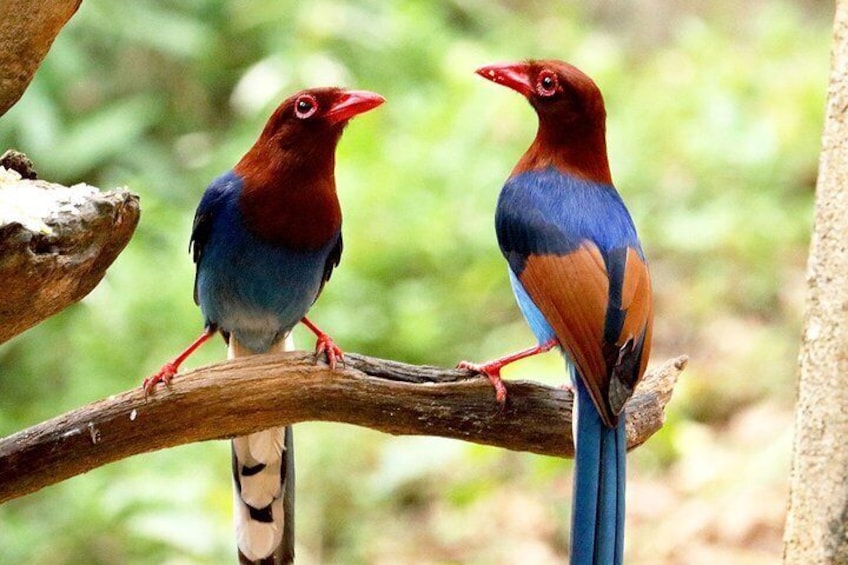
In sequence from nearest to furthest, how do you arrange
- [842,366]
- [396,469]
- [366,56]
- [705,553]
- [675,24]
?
[842,366], [705,553], [396,469], [366,56], [675,24]

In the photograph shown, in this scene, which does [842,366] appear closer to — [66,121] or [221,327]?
[221,327]

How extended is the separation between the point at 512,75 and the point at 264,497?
1279 mm

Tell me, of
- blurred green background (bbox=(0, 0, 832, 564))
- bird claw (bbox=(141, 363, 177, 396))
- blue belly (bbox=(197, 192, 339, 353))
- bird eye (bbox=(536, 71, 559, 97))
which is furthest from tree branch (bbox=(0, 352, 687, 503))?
blurred green background (bbox=(0, 0, 832, 564))

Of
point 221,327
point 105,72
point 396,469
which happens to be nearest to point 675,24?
point 105,72

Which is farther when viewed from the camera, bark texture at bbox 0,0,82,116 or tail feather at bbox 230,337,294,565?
tail feather at bbox 230,337,294,565

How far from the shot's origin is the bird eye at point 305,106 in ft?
9.29

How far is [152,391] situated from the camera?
113 inches

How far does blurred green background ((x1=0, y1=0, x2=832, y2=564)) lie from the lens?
515 cm

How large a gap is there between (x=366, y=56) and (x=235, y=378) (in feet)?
17.3

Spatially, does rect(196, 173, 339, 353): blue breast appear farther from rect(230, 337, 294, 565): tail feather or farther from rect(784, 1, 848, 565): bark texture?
rect(784, 1, 848, 565): bark texture

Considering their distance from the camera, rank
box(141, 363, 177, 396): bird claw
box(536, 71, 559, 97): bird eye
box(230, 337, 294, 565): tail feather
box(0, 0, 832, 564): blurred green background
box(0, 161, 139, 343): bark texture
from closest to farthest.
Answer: box(0, 161, 139, 343): bark texture → box(536, 71, 559, 97): bird eye → box(141, 363, 177, 396): bird claw → box(230, 337, 294, 565): tail feather → box(0, 0, 832, 564): blurred green background

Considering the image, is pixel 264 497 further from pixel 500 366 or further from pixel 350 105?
pixel 350 105

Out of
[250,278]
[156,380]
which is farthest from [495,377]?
[156,380]

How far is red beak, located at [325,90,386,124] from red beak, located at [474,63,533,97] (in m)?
0.24
